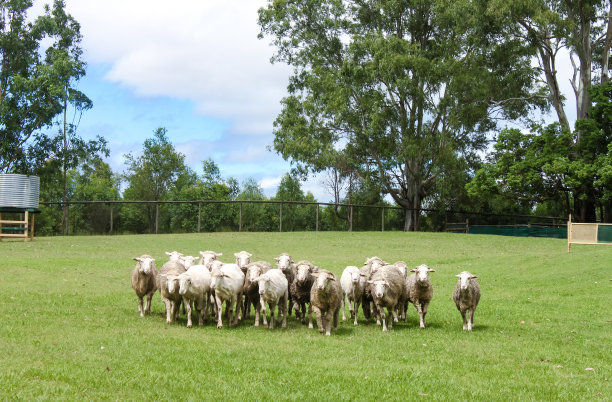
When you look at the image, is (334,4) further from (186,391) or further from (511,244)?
(186,391)

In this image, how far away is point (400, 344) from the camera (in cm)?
949

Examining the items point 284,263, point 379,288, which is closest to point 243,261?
point 284,263

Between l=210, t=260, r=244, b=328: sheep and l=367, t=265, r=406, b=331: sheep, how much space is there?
7.97 feet

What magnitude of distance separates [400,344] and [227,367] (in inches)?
123

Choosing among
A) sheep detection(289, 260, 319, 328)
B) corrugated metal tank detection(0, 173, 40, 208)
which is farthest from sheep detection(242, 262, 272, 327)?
corrugated metal tank detection(0, 173, 40, 208)

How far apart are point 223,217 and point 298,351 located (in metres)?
32.1

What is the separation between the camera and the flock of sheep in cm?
1059

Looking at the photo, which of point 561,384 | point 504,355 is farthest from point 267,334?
point 561,384

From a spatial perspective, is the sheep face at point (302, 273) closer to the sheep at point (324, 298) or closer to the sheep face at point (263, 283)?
→ the sheep at point (324, 298)

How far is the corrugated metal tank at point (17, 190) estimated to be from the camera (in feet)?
94.0

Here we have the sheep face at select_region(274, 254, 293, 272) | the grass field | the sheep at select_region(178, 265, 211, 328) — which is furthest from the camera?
the sheep face at select_region(274, 254, 293, 272)

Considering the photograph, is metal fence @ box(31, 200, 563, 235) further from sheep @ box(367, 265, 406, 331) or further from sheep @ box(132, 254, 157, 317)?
sheep @ box(367, 265, 406, 331)

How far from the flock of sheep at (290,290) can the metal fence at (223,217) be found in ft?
88.5

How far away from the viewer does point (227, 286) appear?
10.8m
